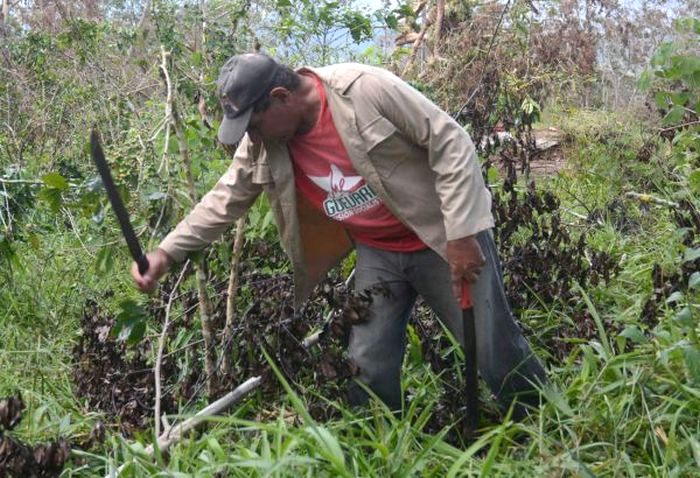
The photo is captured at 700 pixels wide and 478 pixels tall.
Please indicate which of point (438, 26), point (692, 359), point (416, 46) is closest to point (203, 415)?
point (692, 359)

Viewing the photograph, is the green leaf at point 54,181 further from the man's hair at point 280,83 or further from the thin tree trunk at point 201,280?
the man's hair at point 280,83

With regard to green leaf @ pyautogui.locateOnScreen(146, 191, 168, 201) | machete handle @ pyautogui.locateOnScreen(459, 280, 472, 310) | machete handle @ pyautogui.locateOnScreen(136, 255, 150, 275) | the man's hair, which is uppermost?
the man's hair

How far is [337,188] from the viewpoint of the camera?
3.40 metres

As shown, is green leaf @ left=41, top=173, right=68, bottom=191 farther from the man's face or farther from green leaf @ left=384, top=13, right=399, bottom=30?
green leaf @ left=384, top=13, right=399, bottom=30

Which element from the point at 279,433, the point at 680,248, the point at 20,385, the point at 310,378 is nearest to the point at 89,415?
the point at 20,385

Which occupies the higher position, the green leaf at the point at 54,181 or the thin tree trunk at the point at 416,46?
the green leaf at the point at 54,181

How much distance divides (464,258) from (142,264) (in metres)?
1.15

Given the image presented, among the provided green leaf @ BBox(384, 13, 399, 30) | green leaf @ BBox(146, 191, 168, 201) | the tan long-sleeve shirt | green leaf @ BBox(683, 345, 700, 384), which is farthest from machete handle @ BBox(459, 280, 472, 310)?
green leaf @ BBox(384, 13, 399, 30)

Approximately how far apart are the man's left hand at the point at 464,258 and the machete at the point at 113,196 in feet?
3.53

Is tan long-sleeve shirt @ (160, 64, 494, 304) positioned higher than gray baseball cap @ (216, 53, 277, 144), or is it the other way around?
gray baseball cap @ (216, 53, 277, 144)

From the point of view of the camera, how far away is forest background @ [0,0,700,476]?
3297 millimetres

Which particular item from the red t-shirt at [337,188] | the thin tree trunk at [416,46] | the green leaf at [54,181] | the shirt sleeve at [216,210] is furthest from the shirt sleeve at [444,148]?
the thin tree trunk at [416,46]

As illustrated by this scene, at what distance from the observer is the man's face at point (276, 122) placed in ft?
10.5

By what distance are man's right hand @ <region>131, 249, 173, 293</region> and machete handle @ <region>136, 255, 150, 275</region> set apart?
13 mm
